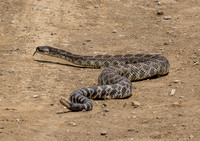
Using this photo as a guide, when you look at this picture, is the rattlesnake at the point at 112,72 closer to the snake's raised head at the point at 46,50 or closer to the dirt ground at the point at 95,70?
the snake's raised head at the point at 46,50

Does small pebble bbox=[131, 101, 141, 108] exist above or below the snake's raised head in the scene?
below

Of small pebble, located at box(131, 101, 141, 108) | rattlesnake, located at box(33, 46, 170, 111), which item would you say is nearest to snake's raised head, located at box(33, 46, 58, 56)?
rattlesnake, located at box(33, 46, 170, 111)

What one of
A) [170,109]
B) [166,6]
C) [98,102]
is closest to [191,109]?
[170,109]

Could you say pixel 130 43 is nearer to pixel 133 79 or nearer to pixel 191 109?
pixel 133 79

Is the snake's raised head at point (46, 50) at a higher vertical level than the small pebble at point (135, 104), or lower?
higher

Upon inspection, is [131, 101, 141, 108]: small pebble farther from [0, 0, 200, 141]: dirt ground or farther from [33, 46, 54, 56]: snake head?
[33, 46, 54, 56]: snake head

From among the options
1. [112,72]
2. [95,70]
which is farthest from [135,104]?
[95,70]

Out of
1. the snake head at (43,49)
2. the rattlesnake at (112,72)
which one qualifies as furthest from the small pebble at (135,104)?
the snake head at (43,49)
